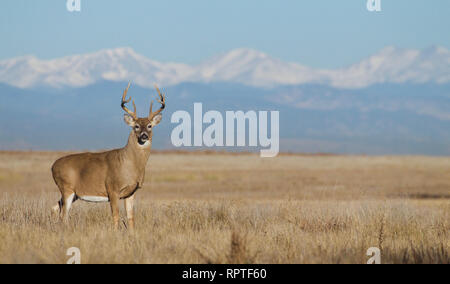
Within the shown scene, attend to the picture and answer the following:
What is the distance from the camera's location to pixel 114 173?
40.3ft

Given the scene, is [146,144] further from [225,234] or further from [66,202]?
[225,234]

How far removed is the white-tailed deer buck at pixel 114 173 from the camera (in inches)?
480

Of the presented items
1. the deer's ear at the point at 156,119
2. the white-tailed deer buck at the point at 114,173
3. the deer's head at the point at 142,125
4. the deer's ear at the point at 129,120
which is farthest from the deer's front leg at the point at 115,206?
the deer's ear at the point at 156,119

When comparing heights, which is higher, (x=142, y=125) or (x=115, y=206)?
(x=142, y=125)

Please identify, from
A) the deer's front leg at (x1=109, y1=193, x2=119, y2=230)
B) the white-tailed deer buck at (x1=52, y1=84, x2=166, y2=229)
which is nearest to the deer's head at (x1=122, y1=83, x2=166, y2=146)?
the white-tailed deer buck at (x1=52, y1=84, x2=166, y2=229)

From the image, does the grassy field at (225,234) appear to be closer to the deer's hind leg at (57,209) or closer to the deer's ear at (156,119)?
the deer's hind leg at (57,209)

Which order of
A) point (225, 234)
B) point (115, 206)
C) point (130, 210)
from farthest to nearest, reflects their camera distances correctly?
point (130, 210), point (115, 206), point (225, 234)

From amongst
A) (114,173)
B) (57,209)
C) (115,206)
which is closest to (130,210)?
(115,206)

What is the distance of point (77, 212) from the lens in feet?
48.1

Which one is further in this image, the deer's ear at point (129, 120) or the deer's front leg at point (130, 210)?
the deer's front leg at point (130, 210)

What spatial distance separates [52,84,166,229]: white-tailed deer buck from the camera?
12.2m

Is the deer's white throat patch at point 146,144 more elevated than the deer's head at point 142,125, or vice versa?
the deer's head at point 142,125

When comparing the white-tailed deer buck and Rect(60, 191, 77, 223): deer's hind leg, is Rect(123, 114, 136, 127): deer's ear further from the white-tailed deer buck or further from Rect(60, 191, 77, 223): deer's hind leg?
Rect(60, 191, 77, 223): deer's hind leg
